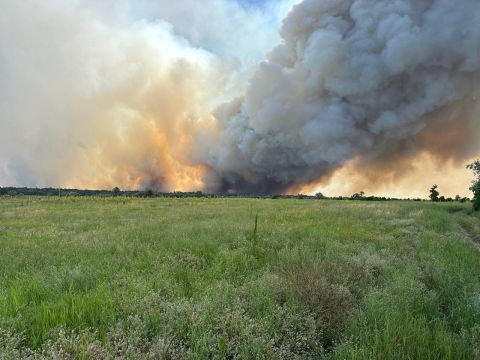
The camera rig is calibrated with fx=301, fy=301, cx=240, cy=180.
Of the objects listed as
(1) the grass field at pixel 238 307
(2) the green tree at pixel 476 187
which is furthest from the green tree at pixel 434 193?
(1) the grass field at pixel 238 307

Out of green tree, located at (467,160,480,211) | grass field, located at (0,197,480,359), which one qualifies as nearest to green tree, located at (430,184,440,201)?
A: green tree, located at (467,160,480,211)

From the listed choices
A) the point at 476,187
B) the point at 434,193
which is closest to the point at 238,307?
the point at 476,187

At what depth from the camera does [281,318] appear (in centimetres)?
420

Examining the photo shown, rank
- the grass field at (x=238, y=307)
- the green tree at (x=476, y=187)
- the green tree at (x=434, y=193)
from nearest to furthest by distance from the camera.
A: 1. the grass field at (x=238, y=307)
2. the green tree at (x=476, y=187)
3. the green tree at (x=434, y=193)

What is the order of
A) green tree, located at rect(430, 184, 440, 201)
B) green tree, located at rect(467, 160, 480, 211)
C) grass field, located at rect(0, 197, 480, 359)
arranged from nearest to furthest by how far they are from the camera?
grass field, located at rect(0, 197, 480, 359), green tree, located at rect(467, 160, 480, 211), green tree, located at rect(430, 184, 440, 201)

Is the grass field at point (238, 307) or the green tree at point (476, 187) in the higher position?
the green tree at point (476, 187)

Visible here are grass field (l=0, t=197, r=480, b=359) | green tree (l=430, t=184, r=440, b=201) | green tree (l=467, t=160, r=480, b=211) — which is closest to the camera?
grass field (l=0, t=197, r=480, b=359)

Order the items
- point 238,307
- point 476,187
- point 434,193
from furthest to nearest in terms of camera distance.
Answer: point 434,193 < point 476,187 < point 238,307

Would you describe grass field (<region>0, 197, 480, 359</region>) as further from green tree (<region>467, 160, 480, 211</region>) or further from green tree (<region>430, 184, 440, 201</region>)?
green tree (<region>430, 184, 440, 201</region>)

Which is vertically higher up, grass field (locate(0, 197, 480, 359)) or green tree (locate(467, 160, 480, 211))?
green tree (locate(467, 160, 480, 211))

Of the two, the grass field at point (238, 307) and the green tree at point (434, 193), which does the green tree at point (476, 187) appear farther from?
the green tree at point (434, 193)

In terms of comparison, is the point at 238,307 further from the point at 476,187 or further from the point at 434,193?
the point at 434,193

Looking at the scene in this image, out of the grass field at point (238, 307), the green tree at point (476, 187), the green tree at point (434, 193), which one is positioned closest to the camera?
the grass field at point (238, 307)

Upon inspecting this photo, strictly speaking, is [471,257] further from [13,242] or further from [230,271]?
[13,242]
